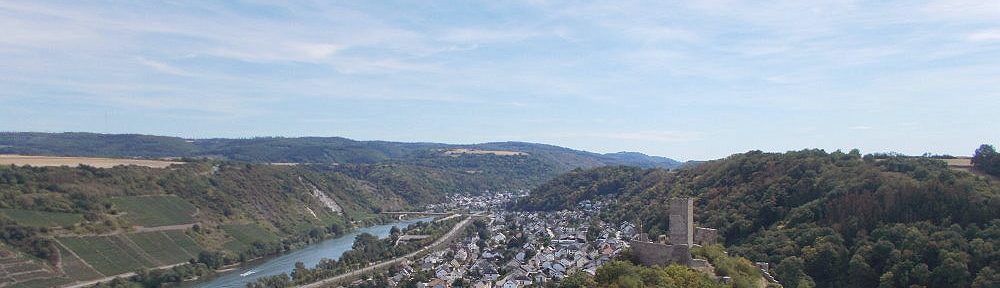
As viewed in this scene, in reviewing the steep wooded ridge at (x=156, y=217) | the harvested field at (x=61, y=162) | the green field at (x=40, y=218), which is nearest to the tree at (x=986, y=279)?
the steep wooded ridge at (x=156, y=217)

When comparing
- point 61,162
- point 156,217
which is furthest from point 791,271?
point 61,162

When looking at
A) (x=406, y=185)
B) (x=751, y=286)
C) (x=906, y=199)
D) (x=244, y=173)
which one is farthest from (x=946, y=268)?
(x=406, y=185)

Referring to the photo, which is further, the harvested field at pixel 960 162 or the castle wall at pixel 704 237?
the harvested field at pixel 960 162

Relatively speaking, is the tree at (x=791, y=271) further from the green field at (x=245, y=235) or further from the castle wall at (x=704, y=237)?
the green field at (x=245, y=235)

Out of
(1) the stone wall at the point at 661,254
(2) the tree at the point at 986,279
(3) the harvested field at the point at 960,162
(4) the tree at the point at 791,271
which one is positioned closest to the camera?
(1) the stone wall at the point at 661,254

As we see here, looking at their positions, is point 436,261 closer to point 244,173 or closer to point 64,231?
point 64,231

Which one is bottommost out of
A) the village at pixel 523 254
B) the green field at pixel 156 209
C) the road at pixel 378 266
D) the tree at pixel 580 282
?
the road at pixel 378 266

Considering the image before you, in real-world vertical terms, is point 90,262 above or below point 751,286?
below
